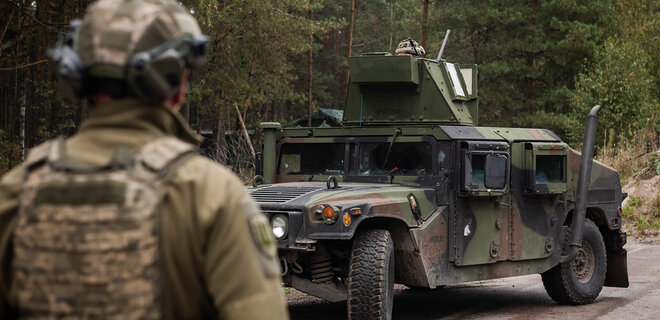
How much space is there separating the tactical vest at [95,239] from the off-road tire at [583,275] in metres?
7.94

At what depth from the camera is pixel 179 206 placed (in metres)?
2.04

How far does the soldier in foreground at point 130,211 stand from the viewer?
1991 mm

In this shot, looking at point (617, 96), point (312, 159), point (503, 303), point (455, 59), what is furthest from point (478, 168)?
point (455, 59)

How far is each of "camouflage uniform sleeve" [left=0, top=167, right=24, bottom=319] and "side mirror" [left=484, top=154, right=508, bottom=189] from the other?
21.6 feet

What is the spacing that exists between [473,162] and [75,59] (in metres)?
6.59

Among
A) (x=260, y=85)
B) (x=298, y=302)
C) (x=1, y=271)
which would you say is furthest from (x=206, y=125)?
(x=1, y=271)

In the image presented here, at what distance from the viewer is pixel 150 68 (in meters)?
2.09

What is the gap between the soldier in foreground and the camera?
6.53ft

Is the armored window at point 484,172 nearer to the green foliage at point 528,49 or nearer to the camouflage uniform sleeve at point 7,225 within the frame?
the camouflage uniform sleeve at point 7,225

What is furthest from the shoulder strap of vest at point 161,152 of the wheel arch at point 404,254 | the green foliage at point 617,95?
the green foliage at point 617,95

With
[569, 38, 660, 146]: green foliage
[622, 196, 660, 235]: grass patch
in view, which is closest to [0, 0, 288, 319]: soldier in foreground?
[622, 196, 660, 235]: grass patch

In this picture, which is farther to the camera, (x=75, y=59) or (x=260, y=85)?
(x=260, y=85)

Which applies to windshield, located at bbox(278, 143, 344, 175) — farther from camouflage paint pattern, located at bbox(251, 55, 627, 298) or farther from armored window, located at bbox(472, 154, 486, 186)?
armored window, located at bbox(472, 154, 486, 186)

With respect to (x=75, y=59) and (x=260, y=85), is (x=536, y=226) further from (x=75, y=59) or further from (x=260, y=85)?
(x=260, y=85)
